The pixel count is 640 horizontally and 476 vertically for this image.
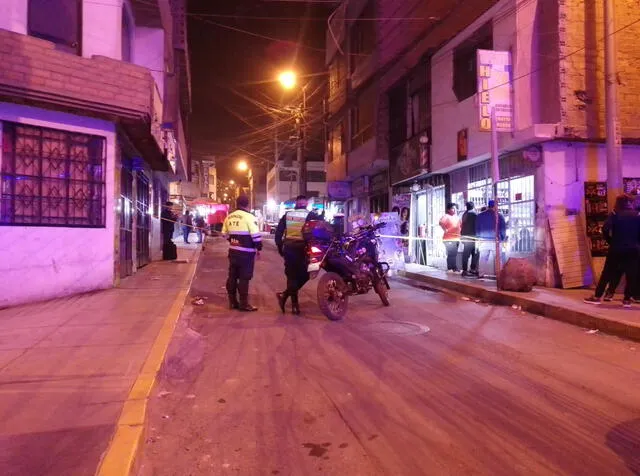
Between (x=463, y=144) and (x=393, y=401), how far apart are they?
36.0 feet

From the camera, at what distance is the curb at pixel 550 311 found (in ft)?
23.7

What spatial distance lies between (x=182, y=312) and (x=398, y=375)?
4500 mm

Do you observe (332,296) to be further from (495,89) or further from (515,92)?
(515,92)

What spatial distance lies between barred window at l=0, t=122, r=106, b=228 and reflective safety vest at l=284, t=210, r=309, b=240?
12.9ft

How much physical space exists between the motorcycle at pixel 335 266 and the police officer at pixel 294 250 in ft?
0.66

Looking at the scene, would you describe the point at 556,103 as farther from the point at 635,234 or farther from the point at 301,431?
the point at 301,431

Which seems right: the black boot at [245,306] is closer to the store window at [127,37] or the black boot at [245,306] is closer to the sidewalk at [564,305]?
the sidewalk at [564,305]

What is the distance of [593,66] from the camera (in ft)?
36.4

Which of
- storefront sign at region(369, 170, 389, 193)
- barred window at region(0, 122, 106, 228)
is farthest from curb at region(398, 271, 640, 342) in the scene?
storefront sign at region(369, 170, 389, 193)

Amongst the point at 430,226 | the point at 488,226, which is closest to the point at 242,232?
the point at 488,226

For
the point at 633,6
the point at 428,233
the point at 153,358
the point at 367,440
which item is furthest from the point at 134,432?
the point at 428,233

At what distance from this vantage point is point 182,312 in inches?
340

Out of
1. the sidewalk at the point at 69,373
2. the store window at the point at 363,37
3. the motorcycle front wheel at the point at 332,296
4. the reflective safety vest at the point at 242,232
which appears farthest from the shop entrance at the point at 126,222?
the store window at the point at 363,37

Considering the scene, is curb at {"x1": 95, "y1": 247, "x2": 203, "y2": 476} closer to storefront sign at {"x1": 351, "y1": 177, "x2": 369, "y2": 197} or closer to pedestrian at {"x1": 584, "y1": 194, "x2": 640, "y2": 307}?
pedestrian at {"x1": 584, "y1": 194, "x2": 640, "y2": 307}
